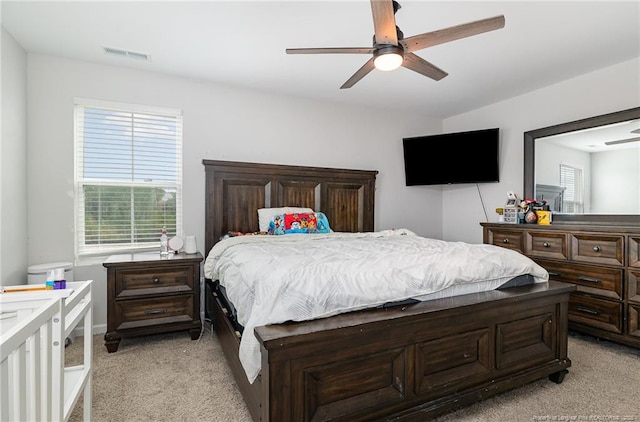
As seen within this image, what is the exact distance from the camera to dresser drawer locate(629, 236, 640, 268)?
2.45 metres

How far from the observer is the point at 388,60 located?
1872 mm

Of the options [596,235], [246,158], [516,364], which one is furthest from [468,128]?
[516,364]

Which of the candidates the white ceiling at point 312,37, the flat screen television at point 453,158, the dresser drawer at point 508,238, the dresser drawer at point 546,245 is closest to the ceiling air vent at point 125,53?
the white ceiling at point 312,37

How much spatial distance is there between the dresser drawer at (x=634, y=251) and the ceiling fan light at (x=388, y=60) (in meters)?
2.34

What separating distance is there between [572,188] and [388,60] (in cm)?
276

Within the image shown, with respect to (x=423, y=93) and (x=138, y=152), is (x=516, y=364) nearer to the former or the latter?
(x=423, y=93)

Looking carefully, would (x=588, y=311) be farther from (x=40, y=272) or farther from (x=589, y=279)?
(x=40, y=272)

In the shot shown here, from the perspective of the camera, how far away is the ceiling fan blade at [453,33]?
5.43 feet

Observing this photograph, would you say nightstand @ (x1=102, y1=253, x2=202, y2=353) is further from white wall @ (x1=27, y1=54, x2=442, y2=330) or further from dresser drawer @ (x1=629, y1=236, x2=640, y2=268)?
dresser drawer @ (x1=629, y1=236, x2=640, y2=268)

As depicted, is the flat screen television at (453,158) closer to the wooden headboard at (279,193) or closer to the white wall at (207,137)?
the white wall at (207,137)

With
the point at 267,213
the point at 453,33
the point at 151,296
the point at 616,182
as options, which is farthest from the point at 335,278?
the point at 616,182

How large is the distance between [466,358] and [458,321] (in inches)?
9.4

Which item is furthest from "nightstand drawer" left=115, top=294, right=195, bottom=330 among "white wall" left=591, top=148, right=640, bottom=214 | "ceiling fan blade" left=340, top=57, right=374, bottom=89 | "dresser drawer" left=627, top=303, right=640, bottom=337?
"white wall" left=591, top=148, right=640, bottom=214

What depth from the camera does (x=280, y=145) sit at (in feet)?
12.3
